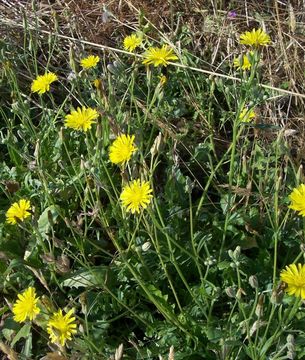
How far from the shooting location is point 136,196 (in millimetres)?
1344

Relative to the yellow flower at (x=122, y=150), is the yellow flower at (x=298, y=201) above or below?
below

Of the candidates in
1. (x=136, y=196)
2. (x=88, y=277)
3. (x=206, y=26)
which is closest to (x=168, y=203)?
(x=88, y=277)

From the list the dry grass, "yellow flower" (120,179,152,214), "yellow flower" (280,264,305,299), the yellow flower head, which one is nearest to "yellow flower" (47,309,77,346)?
"yellow flower" (120,179,152,214)

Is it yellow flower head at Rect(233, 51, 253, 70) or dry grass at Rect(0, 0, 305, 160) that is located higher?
yellow flower head at Rect(233, 51, 253, 70)

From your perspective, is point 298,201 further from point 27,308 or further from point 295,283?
point 27,308

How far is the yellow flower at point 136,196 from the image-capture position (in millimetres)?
1327

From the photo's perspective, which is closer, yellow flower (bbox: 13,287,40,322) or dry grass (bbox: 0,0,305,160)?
yellow flower (bbox: 13,287,40,322)

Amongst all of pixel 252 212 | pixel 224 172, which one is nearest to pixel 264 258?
pixel 252 212

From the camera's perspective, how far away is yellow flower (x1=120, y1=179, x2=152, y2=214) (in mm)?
1327

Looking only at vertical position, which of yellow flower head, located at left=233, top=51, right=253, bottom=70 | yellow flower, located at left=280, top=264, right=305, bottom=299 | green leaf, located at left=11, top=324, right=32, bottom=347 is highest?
yellow flower head, located at left=233, top=51, right=253, bottom=70

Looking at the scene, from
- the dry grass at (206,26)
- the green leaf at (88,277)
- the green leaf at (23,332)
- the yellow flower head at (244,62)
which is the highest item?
the yellow flower head at (244,62)

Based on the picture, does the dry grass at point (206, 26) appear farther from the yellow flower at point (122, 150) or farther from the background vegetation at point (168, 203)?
the yellow flower at point (122, 150)

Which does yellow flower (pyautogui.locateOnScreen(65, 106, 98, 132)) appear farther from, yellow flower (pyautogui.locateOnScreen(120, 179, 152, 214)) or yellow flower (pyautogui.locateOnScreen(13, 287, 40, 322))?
yellow flower (pyautogui.locateOnScreen(13, 287, 40, 322))

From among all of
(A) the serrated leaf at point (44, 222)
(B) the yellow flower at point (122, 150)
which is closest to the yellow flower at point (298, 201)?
(B) the yellow flower at point (122, 150)
